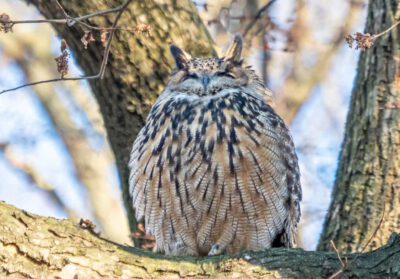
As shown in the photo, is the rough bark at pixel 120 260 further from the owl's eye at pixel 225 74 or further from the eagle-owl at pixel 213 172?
the owl's eye at pixel 225 74

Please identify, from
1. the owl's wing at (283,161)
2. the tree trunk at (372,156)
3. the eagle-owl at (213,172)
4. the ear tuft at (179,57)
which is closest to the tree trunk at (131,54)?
the ear tuft at (179,57)

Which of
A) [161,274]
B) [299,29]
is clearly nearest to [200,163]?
[161,274]

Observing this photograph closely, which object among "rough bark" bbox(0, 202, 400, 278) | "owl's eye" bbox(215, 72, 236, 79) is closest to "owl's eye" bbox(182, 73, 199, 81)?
"owl's eye" bbox(215, 72, 236, 79)

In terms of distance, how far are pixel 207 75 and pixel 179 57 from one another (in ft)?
0.67

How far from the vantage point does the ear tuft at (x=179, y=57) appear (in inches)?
176

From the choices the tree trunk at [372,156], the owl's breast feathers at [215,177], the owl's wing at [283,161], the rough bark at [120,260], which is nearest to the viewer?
the rough bark at [120,260]

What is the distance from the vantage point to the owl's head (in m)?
4.40

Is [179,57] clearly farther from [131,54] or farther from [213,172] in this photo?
[213,172]

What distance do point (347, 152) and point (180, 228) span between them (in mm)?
1171

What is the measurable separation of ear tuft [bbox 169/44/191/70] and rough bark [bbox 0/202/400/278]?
5.13 ft

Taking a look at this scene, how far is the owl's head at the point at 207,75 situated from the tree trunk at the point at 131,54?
172mm

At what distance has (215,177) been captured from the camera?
3.88 m

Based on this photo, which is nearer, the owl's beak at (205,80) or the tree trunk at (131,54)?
the owl's beak at (205,80)

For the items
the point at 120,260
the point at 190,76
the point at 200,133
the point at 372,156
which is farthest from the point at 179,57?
the point at 120,260
